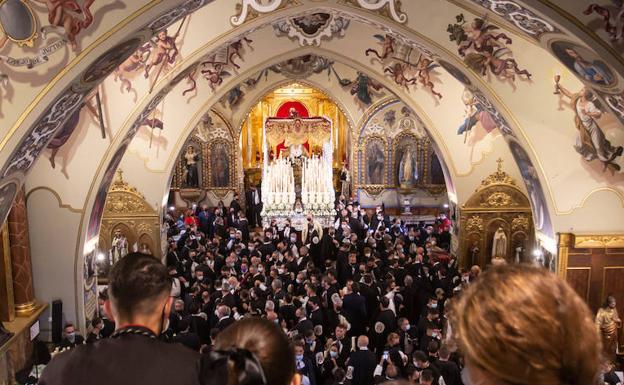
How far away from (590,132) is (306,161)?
13078mm

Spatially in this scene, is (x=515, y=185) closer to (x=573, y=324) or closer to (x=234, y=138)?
(x=234, y=138)

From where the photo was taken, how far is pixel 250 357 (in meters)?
2.12

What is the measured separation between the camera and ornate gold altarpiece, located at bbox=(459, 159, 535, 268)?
16.8 meters

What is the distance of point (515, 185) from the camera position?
54.9ft

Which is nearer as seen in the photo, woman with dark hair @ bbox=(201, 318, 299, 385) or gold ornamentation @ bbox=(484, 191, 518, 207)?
A: woman with dark hair @ bbox=(201, 318, 299, 385)

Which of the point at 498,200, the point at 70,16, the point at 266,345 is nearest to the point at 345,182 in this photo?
the point at 498,200

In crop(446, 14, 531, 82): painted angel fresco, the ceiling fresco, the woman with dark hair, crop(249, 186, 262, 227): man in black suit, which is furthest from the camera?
crop(249, 186, 262, 227): man in black suit

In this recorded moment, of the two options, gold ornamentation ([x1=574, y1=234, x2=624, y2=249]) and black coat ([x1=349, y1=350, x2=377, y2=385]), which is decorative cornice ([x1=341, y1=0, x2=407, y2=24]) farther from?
black coat ([x1=349, y1=350, x2=377, y2=385])

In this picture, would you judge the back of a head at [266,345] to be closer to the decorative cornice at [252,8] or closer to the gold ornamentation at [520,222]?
the decorative cornice at [252,8]

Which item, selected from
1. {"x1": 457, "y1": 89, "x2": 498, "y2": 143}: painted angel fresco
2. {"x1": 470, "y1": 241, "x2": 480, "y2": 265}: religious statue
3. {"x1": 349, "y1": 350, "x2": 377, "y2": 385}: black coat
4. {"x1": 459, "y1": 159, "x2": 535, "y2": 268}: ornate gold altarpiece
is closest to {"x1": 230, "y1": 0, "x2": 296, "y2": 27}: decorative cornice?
{"x1": 457, "y1": 89, "x2": 498, "y2": 143}: painted angel fresco

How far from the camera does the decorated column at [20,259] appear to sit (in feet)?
36.4

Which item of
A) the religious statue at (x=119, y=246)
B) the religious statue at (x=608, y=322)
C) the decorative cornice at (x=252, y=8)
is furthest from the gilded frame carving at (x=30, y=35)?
the religious statue at (x=608, y=322)

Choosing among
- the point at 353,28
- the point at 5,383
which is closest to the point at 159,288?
the point at 5,383

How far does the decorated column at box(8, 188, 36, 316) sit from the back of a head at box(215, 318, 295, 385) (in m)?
10.3
